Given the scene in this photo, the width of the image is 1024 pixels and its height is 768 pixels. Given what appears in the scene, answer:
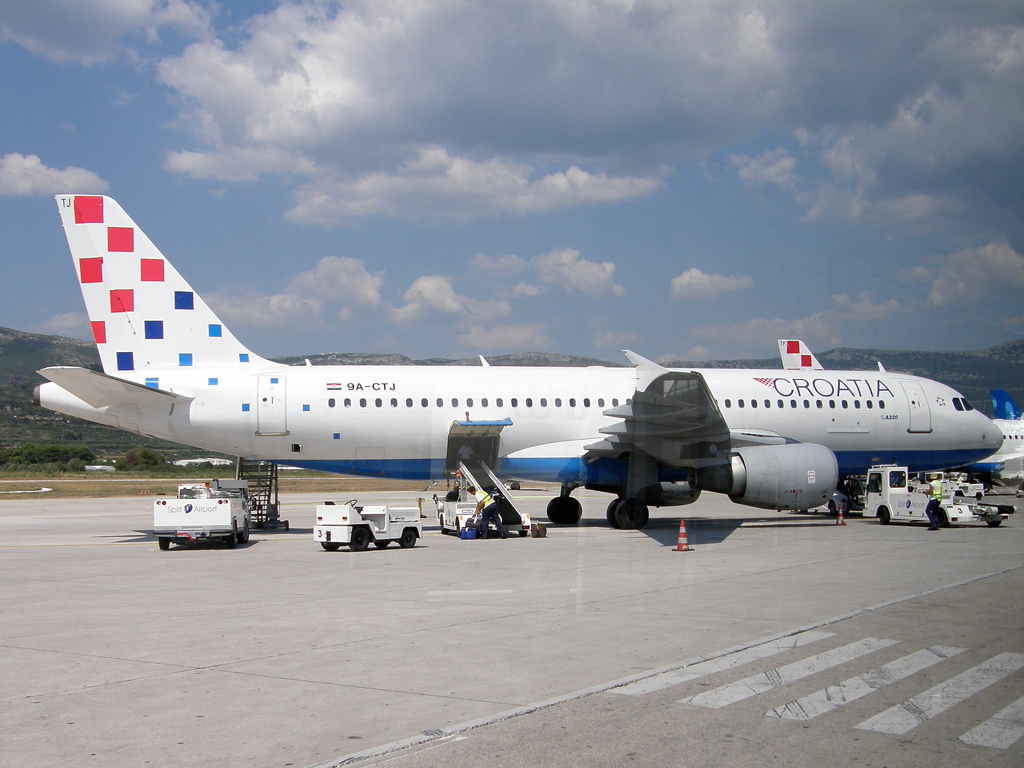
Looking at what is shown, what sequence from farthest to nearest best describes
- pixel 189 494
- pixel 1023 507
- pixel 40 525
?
pixel 1023 507 → pixel 40 525 → pixel 189 494

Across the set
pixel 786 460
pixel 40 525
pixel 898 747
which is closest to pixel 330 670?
pixel 898 747

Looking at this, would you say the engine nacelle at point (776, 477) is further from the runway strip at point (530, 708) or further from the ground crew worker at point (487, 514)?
the runway strip at point (530, 708)

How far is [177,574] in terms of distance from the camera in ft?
46.8

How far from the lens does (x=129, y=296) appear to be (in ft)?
69.2

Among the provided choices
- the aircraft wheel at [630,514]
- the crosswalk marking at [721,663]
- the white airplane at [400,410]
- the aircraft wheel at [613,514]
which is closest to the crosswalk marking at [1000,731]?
the crosswalk marking at [721,663]

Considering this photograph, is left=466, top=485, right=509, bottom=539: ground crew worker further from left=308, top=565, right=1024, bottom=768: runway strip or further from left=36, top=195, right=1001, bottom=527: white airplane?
left=308, top=565, right=1024, bottom=768: runway strip

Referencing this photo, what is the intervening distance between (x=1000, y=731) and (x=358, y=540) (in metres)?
13.9

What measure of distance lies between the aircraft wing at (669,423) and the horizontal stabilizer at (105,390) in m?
10.6

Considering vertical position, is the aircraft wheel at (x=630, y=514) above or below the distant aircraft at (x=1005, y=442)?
below

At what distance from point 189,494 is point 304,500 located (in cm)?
1994

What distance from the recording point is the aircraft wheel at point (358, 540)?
58.6ft

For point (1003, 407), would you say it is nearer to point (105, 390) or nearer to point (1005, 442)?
point (1005, 442)

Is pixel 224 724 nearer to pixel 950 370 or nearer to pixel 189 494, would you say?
pixel 189 494

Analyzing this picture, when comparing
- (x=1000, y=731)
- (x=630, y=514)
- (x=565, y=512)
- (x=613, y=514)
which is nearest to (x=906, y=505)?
(x=630, y=514)
